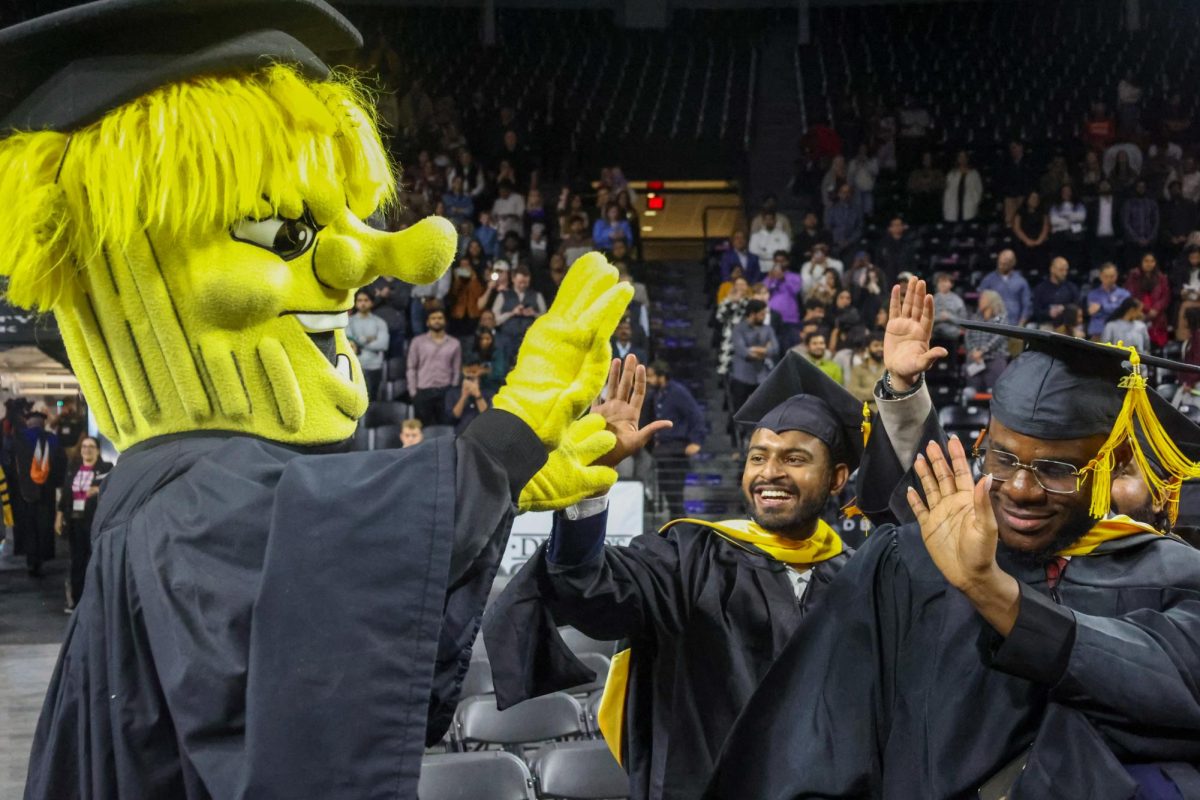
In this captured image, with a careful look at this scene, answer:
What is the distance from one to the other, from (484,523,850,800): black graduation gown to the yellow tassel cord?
3.13 ft

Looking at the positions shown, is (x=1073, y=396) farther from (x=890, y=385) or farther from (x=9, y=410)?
(x=9, y=410)

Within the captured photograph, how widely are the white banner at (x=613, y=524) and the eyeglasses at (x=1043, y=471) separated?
5867 mm

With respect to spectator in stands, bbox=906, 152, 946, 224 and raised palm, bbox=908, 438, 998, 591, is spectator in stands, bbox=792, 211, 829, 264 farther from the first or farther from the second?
raised palm, bbox=908, 438, 998, 591

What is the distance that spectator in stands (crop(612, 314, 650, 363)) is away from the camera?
33.0 feet

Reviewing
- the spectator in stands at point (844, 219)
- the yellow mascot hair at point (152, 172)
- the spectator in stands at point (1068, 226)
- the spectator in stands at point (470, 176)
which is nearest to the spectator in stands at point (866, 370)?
the spectator in stands at point (844, 219)

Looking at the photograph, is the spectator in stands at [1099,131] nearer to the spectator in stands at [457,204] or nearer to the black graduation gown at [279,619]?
the spectator in stands at [457,204]

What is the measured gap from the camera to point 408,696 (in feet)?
6.37

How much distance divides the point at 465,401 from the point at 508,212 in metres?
4.02

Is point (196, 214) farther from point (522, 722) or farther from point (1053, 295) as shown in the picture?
point (1053, 295)

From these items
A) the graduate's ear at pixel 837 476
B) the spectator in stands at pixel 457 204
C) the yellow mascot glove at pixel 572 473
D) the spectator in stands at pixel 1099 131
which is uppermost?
the spectator in stands at pixel 1099 131

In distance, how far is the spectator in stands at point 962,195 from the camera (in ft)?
49.4

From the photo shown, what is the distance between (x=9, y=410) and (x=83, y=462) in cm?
111

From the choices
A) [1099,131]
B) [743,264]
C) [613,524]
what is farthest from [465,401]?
[1099,131]

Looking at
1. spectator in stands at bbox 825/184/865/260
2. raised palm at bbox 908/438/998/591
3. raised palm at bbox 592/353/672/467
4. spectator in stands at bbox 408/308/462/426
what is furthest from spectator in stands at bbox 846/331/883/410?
raised palm at bbox 908/438/998/591
